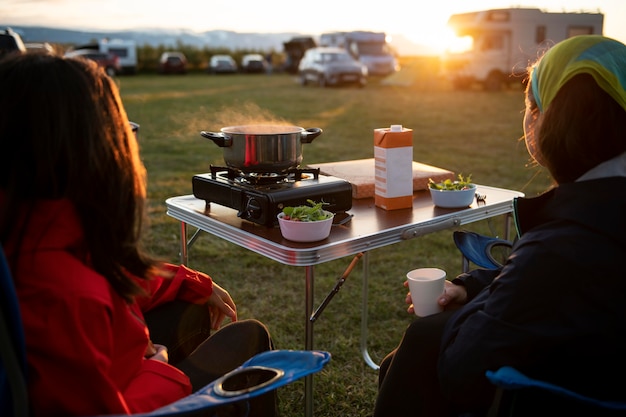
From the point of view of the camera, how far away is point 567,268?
1.20m

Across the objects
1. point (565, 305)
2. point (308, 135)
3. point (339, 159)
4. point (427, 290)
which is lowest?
point (339, 159)

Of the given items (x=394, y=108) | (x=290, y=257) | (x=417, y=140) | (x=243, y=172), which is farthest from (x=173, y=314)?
(x=394, y=108)

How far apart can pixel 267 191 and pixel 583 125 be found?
952 millimetres

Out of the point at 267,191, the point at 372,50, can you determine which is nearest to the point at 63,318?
the point at 267,191

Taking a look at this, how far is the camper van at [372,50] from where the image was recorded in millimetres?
23906

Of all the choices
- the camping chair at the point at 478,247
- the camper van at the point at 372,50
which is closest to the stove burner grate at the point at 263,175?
the camping chair at the point at 478,247

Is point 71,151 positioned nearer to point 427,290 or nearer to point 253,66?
point 427,290

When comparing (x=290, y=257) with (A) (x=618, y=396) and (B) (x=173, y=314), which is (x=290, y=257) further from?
(A) (x=618, y=396)

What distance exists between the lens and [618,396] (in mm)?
1279

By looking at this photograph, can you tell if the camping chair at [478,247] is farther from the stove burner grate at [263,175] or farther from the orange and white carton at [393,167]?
the stove burner grate at [263,175]

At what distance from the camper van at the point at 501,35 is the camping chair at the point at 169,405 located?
56.3 ft

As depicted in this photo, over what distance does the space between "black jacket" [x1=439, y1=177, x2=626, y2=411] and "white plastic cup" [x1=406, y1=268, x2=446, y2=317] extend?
405 millimetres

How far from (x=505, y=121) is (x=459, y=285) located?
10.7 meters

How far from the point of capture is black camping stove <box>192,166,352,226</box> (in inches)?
74.5
